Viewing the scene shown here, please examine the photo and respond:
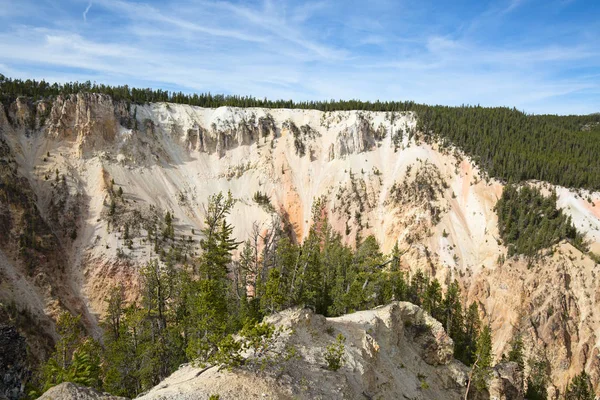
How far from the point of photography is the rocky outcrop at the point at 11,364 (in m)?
14.4

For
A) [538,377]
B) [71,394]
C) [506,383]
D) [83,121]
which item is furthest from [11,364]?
[83,121]

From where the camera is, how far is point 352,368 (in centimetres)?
2138

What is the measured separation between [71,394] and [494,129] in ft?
270

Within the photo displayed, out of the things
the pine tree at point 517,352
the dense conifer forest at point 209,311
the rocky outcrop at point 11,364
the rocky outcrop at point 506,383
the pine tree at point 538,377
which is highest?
the rocky outcrop at point 11,364

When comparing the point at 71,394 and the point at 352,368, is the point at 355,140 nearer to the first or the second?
the point at 352,368

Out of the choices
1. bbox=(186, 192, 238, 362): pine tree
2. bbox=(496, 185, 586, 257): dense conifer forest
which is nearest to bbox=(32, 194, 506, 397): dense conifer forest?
bbox=(186, 192, 238, 362): pine tree

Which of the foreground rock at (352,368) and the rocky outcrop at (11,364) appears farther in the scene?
the foreground rock at (352,368)

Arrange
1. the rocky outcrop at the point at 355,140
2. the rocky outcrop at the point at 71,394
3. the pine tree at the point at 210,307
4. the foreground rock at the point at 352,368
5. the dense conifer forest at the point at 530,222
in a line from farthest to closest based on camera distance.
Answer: the rocky outcrop at the point at 355,140, the dense conifer forest at the point at 530,222, the pine tree at the point at 210,307, the foreground rock at the point at 352,368, the rocky outcrop at the point at 71,394

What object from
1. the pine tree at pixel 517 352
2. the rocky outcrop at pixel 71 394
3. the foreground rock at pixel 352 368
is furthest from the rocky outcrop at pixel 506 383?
the rocky outcrop at pixel 71 394

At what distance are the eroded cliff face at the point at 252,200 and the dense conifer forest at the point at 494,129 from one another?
118 inches

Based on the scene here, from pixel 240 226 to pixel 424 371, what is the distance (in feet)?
138

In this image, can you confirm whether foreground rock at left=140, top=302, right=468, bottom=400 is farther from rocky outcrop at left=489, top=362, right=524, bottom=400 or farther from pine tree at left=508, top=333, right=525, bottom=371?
pine tree at left=508, top=333, right=525, bottom=371

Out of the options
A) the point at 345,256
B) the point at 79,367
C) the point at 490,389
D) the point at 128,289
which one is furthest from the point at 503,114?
the point at 79,367

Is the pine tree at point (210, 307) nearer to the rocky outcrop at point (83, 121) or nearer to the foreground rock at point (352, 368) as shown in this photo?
the foreground rock at point (352, 368)
